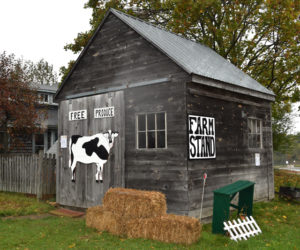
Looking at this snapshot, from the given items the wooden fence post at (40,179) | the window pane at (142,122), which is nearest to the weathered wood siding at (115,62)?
the window pane at (142,122)

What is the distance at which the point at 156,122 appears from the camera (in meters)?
9.19

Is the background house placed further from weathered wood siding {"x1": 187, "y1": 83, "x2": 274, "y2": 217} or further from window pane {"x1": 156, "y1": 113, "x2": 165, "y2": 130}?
window pane {"x1": 156, "y1": 113, "x2": 165, "y2": 130}

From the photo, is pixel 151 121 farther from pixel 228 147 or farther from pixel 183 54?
pixel 228 147

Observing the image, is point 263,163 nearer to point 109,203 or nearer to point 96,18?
point 109,203

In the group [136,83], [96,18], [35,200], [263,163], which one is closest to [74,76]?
[136,83]

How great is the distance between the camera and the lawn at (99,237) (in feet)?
22.3

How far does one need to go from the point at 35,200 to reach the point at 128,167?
5.18 m

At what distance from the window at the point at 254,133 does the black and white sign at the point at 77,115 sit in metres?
5.55

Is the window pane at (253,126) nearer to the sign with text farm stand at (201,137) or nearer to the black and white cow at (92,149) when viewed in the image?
the sign with text farm stand at (201,137)

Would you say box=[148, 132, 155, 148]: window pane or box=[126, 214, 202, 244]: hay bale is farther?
box=[148, 132, 155, 148]: window pane

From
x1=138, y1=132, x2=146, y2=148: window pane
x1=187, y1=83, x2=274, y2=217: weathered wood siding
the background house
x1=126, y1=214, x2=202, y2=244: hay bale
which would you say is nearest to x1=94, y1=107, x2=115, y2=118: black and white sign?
x1=138, y1=132, x2=146, y2=148: window pane

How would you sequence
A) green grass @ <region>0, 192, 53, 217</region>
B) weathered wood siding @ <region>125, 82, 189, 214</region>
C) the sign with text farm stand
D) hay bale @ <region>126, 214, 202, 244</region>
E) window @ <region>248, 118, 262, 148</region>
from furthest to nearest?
window @ <region>248, 118, 262, 148</region> < green grass @ <region>0, 192, 53, 217</region> < the sign with text farm stand < weathered wood siding @ <region>125, 82, 189, 214</region> < hay bale @ <region>126, 214, 202, 244</region>

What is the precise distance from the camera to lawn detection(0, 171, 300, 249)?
6797mm

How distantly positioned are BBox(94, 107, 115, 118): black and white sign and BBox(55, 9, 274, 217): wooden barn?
0.11 feet
